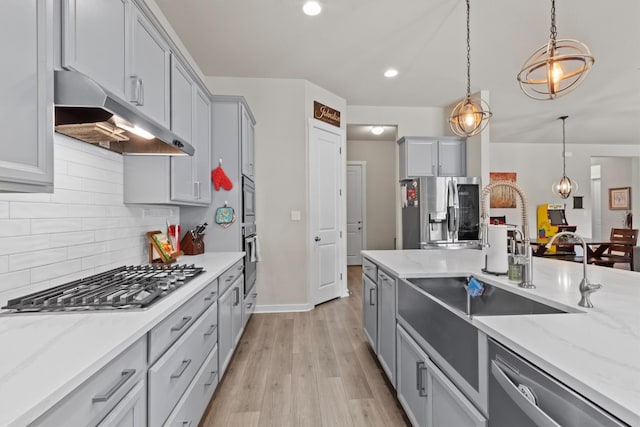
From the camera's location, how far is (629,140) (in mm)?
7188

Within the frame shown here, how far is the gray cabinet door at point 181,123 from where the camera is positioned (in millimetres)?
2156

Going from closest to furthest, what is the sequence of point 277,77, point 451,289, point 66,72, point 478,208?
point 66,72 < point 451,289 < point 277,77 < point 478,208

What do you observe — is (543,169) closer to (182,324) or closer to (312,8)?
(312,8)

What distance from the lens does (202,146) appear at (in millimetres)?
2754

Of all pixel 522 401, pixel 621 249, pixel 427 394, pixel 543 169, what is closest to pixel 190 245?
pixel 427 394

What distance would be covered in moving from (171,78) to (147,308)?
63.0 inches

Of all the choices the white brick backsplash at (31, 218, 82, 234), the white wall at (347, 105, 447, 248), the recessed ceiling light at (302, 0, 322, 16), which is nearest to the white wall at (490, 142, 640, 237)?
the white wall at (347, 105, 447, 248)

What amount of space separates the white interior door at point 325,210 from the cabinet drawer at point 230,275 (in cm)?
132

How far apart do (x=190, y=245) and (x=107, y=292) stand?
1.45 metres

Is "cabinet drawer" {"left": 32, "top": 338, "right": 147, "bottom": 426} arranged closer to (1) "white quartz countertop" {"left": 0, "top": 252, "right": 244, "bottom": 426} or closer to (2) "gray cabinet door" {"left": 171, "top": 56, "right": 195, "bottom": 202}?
(1) "white quartz countertop" {"left": 0, "top": 252, "right": 244, "bottom": 426}

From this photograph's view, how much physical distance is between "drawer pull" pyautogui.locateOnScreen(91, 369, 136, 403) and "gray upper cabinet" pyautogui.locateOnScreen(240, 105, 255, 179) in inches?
91.3

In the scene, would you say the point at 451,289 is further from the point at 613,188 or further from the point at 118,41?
the point at 613,188

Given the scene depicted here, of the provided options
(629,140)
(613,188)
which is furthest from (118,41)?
(613,188)

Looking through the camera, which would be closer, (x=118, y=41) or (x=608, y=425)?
(x=608, y=425)
